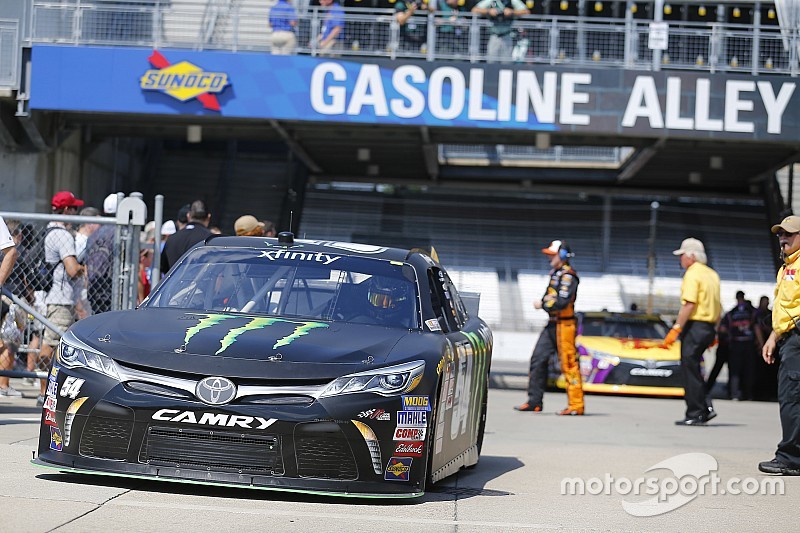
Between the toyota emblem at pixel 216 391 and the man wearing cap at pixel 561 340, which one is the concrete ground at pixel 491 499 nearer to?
the toyota emblem at pixel 216 391

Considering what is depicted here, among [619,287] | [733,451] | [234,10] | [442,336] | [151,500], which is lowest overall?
[619,287]

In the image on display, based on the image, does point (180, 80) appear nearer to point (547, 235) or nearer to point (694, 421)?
point (694, 421)

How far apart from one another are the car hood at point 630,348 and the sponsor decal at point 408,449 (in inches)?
486

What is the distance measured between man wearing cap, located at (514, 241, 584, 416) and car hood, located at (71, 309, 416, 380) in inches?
290

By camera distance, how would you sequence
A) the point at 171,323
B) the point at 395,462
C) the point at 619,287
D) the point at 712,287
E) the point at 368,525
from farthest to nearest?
the point at 619,287 < the point at 712,287 < the point at 171,323 < the point at 395,462 < the point at 368,525

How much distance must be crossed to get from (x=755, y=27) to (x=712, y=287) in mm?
8898

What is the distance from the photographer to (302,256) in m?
7.24

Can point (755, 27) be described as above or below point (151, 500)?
above

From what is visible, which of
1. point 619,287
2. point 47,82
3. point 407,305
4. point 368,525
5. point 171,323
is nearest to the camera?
point 368,525

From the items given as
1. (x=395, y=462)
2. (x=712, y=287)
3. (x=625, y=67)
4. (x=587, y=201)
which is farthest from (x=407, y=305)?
(x=587, y=201)

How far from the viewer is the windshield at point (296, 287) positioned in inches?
272

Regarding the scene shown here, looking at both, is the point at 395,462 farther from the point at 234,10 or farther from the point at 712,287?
the point at 234,10

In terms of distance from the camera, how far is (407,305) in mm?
6969

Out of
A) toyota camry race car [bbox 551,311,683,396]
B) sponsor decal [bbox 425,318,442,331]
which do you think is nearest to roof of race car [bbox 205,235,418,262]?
sponsor decal [bbox 425,318,442,331]
